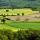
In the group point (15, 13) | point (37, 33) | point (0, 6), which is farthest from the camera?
point (0, 6)

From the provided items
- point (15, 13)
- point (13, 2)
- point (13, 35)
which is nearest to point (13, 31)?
point (13, 35)

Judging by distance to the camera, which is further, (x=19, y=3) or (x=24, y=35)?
(x=19, y=3)

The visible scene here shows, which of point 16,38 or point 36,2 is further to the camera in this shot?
point 36,2

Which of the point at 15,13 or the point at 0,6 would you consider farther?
the point at 0,6

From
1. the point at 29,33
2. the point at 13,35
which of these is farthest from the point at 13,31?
the point at 29,33

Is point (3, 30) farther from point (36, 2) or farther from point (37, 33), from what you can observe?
point (36, 2)

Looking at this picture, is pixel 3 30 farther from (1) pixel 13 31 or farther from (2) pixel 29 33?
(2) pixel 29 33

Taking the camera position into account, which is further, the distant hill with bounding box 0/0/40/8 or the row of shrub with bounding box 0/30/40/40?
the distant hill with bounding box 0/0/40/8

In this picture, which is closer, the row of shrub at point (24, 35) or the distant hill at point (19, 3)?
the row of shrub at point (24, 35)

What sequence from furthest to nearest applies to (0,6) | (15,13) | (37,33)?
1. (0,6)
2. (15,13)
3. (37,33)
